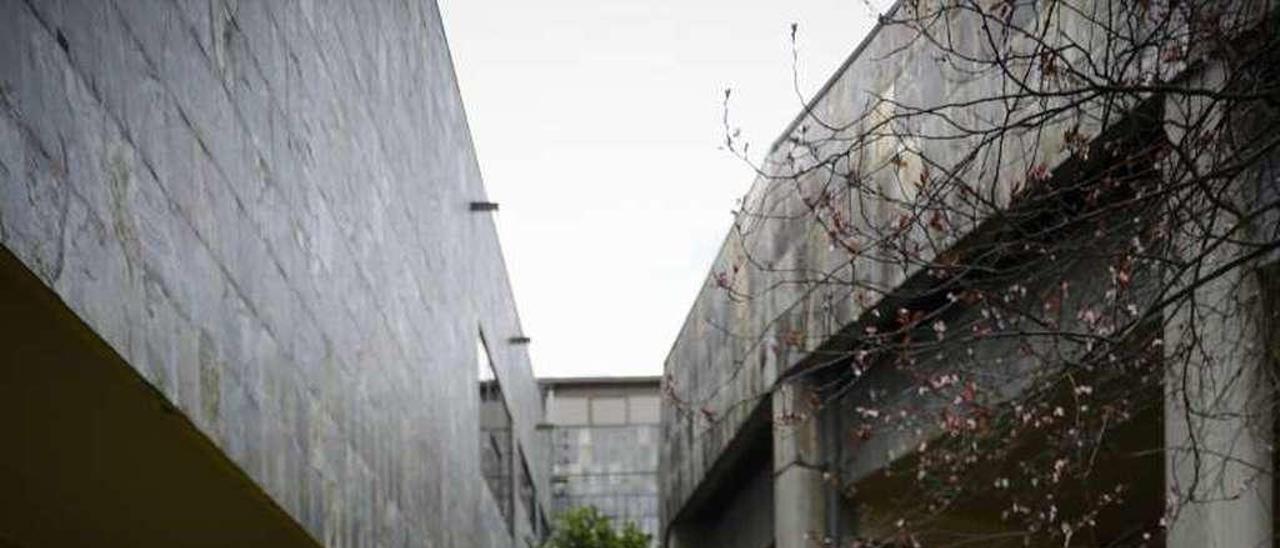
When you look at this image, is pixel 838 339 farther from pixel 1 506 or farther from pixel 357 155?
pixel 1 506

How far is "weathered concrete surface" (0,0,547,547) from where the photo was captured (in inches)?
274

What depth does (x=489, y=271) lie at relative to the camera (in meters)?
26.7

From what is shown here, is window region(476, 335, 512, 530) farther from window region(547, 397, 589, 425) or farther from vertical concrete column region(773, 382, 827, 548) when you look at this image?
window region(547, 397, 589, 425)

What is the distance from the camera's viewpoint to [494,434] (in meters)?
27.7

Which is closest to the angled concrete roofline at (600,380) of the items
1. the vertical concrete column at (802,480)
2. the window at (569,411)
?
the window at (569,411)

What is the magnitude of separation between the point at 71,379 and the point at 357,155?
611 centimetres

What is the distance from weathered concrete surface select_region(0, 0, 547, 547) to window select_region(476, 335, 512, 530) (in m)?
5.22

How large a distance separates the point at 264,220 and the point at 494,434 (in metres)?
17.7

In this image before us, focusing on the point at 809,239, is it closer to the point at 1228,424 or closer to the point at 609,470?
the point at 1228,424

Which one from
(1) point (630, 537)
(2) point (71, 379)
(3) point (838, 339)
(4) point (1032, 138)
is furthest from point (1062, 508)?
(1) point (630, 537)

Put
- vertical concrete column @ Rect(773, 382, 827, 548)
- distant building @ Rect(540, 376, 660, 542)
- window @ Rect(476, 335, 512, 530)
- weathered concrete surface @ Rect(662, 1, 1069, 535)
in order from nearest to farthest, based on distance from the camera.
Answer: weathered concrete surface @ Rect(662, 1, 1069, 535) < vertical concrete column @ Rect(773, 382, 827, 548) < window @ Rect(476, 335, 512, 530) < distant building @ Rect(540, 376, 660, 542)

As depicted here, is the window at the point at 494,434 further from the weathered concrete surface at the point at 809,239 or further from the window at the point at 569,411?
the window at the point at 569,411

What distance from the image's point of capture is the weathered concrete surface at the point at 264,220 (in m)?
6.95

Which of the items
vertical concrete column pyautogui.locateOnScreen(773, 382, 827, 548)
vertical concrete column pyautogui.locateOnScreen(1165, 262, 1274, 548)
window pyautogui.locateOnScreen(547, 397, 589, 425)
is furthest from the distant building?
vertical concrete column pyautogui.locateOnScreen(1165, 262, 1274, 548)
